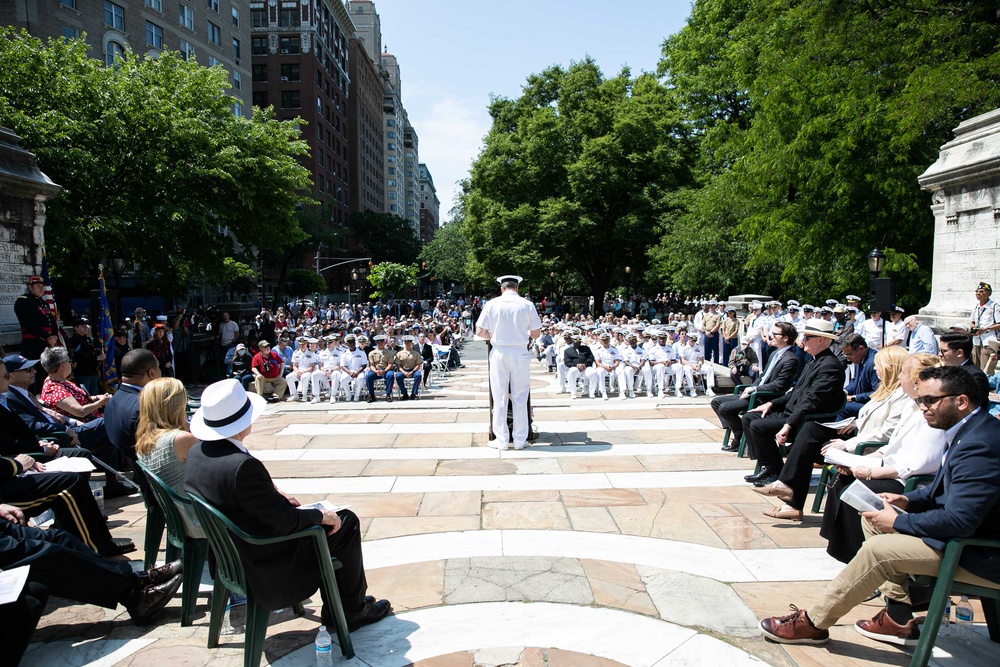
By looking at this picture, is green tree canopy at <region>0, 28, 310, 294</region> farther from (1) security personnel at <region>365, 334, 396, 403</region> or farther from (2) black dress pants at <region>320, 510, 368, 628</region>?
(2) black dress pants at <region>320, 510, 368, 628</region>

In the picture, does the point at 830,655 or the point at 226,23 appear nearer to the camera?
the point at 830,655

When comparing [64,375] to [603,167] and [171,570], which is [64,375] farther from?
[603,167]

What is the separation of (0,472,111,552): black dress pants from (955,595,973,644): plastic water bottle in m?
5.39

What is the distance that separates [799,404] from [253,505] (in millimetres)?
4801

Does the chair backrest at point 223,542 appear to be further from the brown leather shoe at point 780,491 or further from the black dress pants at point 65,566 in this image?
the brown leather shoe at point 780,491

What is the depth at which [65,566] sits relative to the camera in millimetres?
3533

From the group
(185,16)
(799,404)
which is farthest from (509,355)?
(185,16)

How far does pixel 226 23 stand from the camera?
147 feet

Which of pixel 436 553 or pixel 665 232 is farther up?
pixel 665 232

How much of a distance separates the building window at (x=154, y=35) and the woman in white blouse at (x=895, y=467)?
43603mm

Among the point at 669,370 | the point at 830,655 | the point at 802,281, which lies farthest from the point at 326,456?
the point at 802,281

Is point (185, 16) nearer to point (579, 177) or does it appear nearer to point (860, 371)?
point (579, 177)

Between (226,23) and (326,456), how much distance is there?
47250mm

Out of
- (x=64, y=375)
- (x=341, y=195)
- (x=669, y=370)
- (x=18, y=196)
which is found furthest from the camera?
(x=341, y=195)
